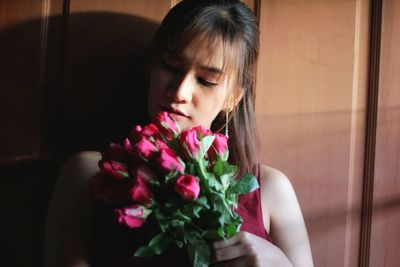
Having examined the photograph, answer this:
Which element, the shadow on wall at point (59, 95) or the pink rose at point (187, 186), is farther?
the shadow on wall at point (59, 95)

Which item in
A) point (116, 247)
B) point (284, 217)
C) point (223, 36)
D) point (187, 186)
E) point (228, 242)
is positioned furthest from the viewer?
point (284, 217)

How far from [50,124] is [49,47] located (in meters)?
0.17

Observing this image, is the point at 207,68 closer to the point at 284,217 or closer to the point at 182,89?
the point at 182,89

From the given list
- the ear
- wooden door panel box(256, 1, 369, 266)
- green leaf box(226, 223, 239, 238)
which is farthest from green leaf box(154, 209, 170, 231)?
wooden door panel box(256, 1, 369, 266)

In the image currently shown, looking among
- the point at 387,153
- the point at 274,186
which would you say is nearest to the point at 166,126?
the point at 274,186

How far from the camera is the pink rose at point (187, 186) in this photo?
564 millimetres

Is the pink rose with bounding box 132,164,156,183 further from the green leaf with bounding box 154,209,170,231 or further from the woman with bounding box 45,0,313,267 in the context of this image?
the woman with bounding box 45,0,313,267

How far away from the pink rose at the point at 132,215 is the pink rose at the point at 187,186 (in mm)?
57

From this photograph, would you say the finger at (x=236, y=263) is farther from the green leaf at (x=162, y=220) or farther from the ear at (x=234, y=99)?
the ear at (x=234, y=99)

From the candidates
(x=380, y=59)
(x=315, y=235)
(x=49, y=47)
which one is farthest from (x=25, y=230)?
(x=380, y=59)

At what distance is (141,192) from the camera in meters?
0.58

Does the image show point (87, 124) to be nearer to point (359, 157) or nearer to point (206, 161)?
point (206, 161)

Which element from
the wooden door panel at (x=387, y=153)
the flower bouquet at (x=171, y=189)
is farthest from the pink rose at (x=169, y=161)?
the wooden door panel at (x=387, y=153)

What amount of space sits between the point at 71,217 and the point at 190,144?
0.36 metres
